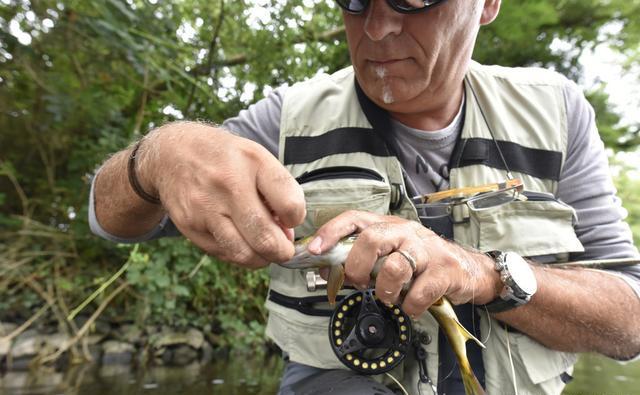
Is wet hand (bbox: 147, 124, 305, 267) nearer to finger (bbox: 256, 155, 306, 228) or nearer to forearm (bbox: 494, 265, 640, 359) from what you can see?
finger (bbox: 256, 155, 306, 228)

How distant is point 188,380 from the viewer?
3.63m

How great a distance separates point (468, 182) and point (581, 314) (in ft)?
1.58

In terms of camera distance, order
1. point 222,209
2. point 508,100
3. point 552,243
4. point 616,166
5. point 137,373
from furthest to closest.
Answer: point 616,166, point 137,373, point 508,100, point 552,243, point 222,209

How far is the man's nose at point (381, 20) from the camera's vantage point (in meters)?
1.49

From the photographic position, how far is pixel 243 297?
15.4 feet

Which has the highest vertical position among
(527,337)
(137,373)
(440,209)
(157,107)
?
(157,107)

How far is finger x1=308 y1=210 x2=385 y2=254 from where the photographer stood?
113cm

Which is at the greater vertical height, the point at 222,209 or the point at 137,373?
the point at 222,209

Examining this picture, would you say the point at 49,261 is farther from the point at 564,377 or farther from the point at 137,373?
the point at 564,377

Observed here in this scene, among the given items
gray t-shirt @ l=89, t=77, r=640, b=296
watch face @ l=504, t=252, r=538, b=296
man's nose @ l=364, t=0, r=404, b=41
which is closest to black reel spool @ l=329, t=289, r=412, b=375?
watch face @ l=504, t=252, r=538, b=296

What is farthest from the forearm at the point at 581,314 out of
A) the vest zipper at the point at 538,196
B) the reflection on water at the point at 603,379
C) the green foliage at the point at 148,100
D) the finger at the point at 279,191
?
the green foliage at the point at 148,100

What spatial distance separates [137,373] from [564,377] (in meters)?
3.00

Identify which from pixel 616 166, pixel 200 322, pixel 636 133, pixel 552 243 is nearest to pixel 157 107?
pixel 200 322

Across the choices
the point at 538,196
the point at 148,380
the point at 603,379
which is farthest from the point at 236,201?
the point at 603,379
